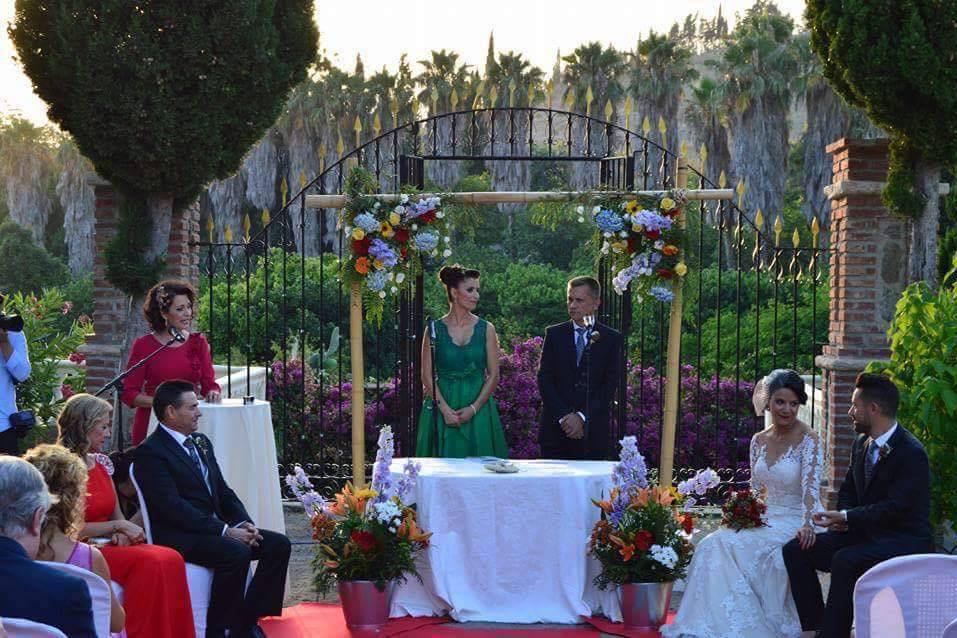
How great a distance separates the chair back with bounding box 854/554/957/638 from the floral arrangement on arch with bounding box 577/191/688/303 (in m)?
3.57

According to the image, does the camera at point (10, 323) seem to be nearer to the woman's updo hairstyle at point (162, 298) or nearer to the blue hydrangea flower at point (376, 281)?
the woman's updo hairstyle at point (162, 298)

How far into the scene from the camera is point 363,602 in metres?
6.47

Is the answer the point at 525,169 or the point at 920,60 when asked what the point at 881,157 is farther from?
the point at 525,169

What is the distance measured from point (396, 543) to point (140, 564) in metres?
1.40

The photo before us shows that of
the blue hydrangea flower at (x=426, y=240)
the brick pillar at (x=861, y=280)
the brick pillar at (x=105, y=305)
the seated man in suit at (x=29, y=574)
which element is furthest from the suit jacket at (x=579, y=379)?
the seated man in suit at (x=29, y=574)

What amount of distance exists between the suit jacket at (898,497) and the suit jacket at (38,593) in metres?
3.76

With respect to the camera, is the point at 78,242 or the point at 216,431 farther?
the point at 78,242

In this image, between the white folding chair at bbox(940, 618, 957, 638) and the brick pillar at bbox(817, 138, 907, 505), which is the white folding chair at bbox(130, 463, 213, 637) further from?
the brick pillar at bbox(817, 138, 907, 505)

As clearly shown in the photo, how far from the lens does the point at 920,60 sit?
811cm

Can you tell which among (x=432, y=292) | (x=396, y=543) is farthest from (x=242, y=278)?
(x=396, y=543)

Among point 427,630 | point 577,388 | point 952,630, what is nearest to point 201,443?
point 427,630

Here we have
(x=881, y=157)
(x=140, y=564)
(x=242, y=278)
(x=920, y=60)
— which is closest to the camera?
(x=140, y=564)

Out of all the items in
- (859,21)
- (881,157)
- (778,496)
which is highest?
(859,21)

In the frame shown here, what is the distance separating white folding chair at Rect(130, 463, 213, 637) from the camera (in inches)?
234
